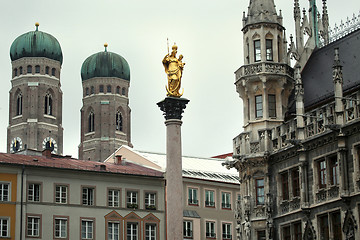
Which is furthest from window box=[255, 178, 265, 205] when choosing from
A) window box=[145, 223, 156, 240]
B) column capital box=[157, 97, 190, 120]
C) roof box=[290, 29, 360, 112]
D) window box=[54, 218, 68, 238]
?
window box=[145, 223, 156, 240]

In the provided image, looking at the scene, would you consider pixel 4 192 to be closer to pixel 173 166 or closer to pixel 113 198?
pixel 113 198

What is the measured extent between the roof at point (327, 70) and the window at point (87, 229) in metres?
29.7

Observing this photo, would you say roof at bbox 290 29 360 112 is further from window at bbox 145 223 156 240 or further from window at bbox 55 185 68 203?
window at bbox 145 223 156 240

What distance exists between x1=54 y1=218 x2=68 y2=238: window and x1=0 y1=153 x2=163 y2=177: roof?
5137mm

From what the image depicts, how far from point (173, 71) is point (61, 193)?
3518 centimetres

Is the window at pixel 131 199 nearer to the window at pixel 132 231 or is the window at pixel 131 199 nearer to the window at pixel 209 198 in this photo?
the window at pixel 132 231

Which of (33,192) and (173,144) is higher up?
(33,192)

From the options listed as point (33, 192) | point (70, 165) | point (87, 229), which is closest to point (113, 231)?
point (87, 229)

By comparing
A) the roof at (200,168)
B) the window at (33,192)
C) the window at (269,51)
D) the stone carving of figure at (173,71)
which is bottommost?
the window at (33,192)

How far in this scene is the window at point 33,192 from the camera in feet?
300

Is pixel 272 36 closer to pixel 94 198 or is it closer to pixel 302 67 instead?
pixel 302 67

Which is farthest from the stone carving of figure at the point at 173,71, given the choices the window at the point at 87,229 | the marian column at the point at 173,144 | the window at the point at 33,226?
the window at the point at 87,229

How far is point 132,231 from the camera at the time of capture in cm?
9719

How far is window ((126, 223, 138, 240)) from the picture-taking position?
96.9 m
